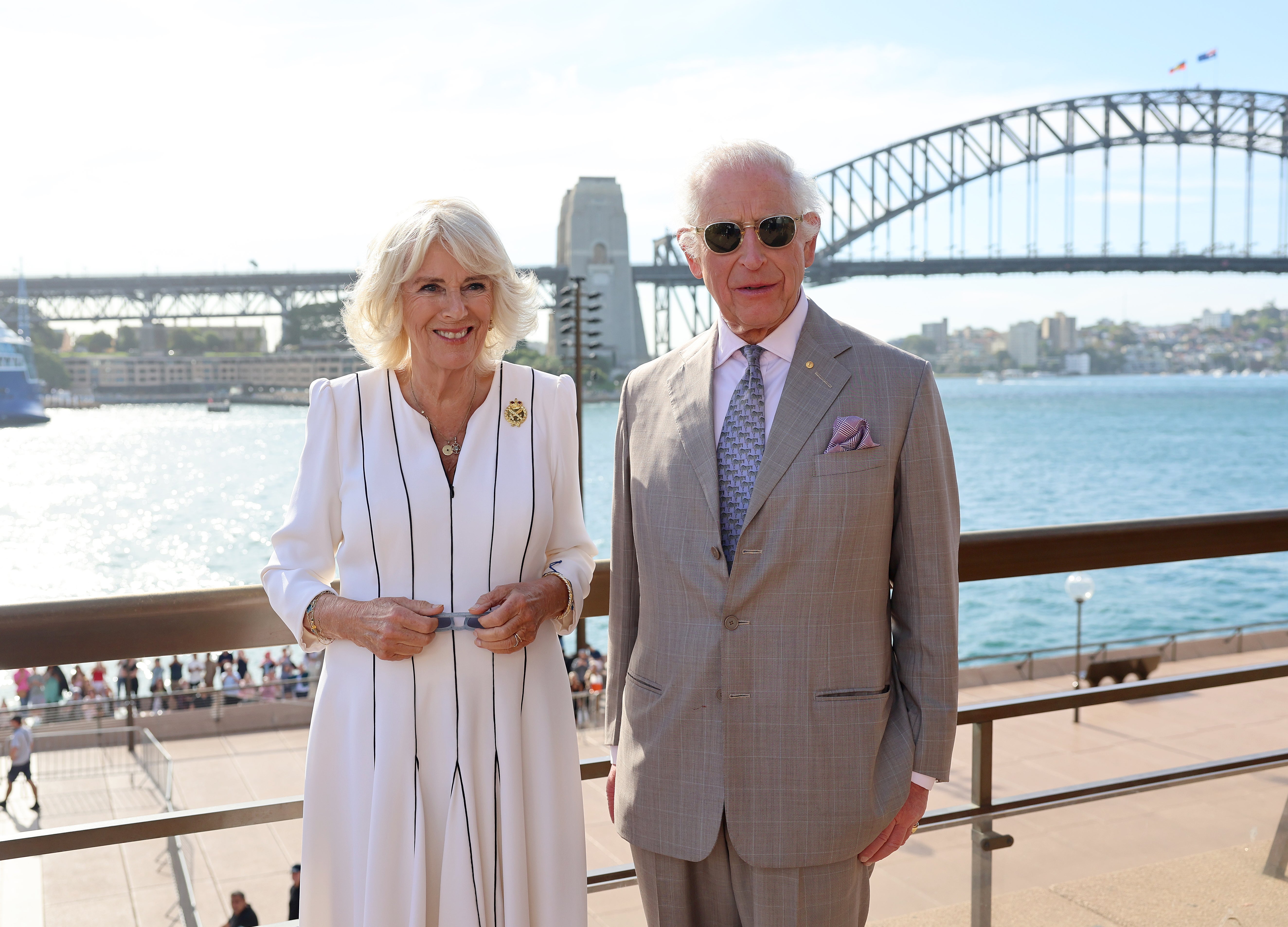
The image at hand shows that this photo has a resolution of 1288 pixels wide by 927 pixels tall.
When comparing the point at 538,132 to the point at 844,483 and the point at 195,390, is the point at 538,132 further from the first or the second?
the point at 844,483

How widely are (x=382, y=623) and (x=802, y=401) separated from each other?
24.8 inches

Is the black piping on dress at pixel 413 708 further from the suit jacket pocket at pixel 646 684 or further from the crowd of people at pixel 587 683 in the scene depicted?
the crowd of people at pixel 587 683

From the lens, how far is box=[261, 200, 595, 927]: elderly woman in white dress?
153 cm

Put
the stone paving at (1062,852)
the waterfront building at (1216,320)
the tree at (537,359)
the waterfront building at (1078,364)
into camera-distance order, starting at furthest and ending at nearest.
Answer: the waterfront building at (1216,320)
the waterfront building at (1078,364)
the tree at (537,359)
the stone paving at (1062,852)

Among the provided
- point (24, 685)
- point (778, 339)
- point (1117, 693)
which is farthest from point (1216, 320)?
point (778, 339)

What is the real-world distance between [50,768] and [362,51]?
6439 centimetres

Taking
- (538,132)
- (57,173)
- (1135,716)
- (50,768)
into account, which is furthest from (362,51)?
(1135,716)

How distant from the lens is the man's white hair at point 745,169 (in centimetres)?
148

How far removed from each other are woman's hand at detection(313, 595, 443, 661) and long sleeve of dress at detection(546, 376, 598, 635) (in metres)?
0.22

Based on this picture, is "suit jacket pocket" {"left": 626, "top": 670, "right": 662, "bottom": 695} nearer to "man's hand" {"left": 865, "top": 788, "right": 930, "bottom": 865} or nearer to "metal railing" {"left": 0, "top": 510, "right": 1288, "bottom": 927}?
"metal railing" {"left": 0, "top": 510, "right": 1288, "bottom": 927}

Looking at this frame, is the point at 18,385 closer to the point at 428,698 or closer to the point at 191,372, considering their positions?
the point at 191,372

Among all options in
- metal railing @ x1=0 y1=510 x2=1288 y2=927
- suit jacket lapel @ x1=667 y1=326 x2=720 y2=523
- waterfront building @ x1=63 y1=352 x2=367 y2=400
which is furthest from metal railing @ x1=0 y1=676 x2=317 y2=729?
waterfront building @ x1=63 y1=352 x2=367 y2=400

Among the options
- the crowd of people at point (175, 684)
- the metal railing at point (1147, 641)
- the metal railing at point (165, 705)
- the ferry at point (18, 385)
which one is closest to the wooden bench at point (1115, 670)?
the metal railing at point (1147, 641)

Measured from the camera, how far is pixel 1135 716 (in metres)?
2.43
